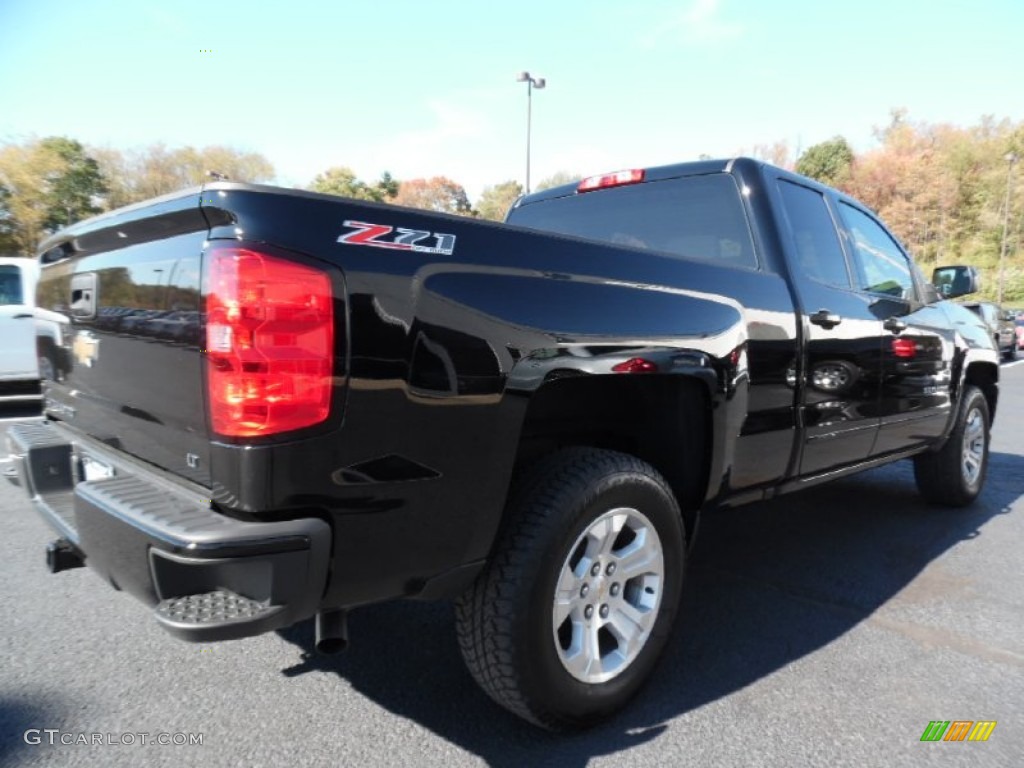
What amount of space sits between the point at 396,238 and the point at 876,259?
3233 millimetres

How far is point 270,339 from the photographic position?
147 centimetres

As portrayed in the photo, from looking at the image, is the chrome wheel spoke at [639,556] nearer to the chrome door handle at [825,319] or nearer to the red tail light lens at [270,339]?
the red tail light lens at [270,339]

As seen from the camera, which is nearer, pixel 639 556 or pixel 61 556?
pixel 61 556

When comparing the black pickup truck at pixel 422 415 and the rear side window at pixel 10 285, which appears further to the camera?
the rear side window at pixel 10 285

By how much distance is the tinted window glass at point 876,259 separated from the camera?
3596 mm

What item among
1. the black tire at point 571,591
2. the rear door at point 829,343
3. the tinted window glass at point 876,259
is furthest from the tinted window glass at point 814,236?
the black tire at point 571,591

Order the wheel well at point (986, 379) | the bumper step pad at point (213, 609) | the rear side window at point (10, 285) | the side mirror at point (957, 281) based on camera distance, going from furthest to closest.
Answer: the rear side window at point (10, 285) < the wheel well at point (986, 379) < the side mirror at point (957, 281) < the bumper step pad at point (213, 609)

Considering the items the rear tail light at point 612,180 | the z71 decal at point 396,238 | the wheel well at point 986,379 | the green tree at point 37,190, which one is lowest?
the wheel well at point 986,379

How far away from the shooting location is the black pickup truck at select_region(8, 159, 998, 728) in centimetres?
149

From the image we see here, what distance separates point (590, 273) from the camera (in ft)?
6.83

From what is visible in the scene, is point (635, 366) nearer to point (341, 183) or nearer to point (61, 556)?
point (61, 556)

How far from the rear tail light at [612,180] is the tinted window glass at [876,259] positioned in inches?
44.9

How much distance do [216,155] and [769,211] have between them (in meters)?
42.5

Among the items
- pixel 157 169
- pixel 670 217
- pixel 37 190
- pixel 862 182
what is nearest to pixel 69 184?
pixel 37 190
